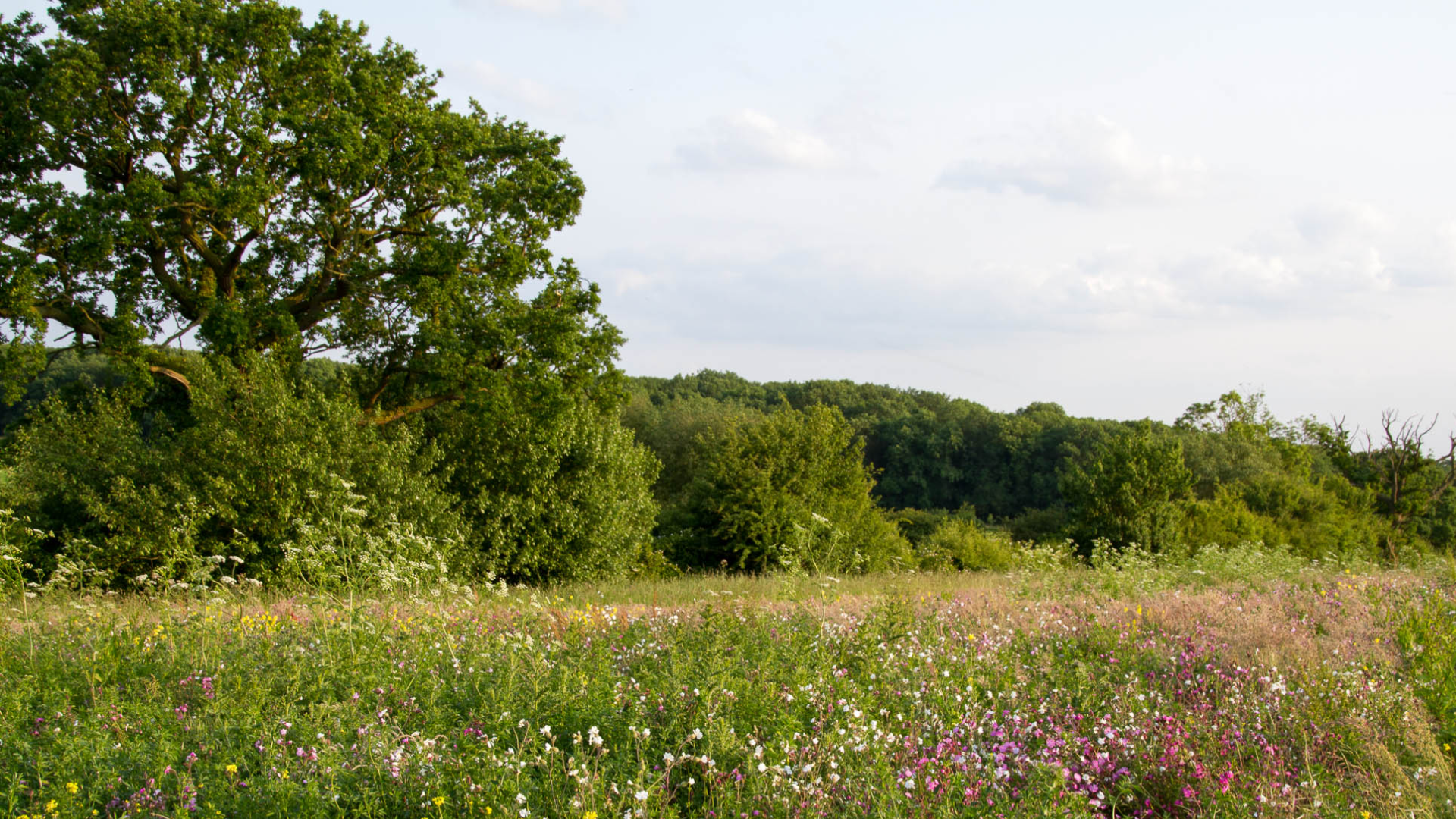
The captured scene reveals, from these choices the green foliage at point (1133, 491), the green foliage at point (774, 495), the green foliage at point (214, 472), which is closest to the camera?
the green foliage at point (214, 472)

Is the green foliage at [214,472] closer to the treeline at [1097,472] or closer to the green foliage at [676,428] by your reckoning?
the treeline at [1097,472]

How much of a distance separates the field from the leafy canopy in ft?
39.2

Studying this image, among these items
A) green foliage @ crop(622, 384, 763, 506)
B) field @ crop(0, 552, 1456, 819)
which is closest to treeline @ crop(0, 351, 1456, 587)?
field @ crop(0, 552, 1456, 819)

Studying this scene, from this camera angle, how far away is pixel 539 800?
308 cm

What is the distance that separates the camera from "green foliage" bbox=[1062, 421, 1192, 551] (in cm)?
3192

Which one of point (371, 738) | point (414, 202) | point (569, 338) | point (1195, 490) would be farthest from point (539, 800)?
point (1195, 490)

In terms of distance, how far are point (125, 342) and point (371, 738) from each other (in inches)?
642

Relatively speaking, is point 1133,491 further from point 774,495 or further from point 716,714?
point 716,714

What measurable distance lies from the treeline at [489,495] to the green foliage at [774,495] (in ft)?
0.26

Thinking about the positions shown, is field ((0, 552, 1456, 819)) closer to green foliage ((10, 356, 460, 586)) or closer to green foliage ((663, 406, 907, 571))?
green foliage ((10, 356, 460, 586))

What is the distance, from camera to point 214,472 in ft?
50.1

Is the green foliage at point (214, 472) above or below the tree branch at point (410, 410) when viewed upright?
below

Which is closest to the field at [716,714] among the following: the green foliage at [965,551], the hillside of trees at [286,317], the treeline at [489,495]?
the treeline at [489,495]

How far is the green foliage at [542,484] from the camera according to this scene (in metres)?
19.9
